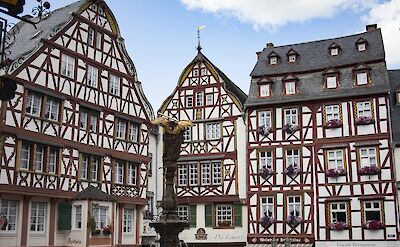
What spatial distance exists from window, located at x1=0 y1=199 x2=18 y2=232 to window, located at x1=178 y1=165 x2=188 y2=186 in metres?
13.2

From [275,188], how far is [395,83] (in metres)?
9.62

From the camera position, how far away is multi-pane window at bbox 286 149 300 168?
30.0 metres

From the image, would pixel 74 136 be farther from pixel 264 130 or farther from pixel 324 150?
pixel 324 150

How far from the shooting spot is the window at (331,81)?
99.3 feet

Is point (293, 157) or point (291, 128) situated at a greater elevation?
point (291, 128)

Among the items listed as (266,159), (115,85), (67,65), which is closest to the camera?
(67,65)

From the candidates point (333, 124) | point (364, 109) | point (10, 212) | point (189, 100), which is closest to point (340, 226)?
point (333, 124)

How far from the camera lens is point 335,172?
94.0 feet

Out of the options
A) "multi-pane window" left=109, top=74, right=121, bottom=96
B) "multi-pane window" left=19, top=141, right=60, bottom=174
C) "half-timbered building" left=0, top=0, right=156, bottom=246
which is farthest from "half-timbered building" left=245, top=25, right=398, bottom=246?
"multi-pane window" left=19, top=141, right=60, bottom=174

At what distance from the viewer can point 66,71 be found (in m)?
24.9

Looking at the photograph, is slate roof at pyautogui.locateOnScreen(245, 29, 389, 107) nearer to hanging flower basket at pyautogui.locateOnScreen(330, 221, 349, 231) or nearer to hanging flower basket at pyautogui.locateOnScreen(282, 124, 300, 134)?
hanging flower basket at pyautogui.locateOnScreen(282, 124, 300, 134)

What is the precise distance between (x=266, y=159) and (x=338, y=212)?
4.97 m

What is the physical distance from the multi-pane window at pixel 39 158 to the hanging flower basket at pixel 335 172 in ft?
47.0

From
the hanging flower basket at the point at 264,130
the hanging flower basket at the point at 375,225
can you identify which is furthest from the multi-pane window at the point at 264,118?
the hanging flower basket at the point at 375,225
